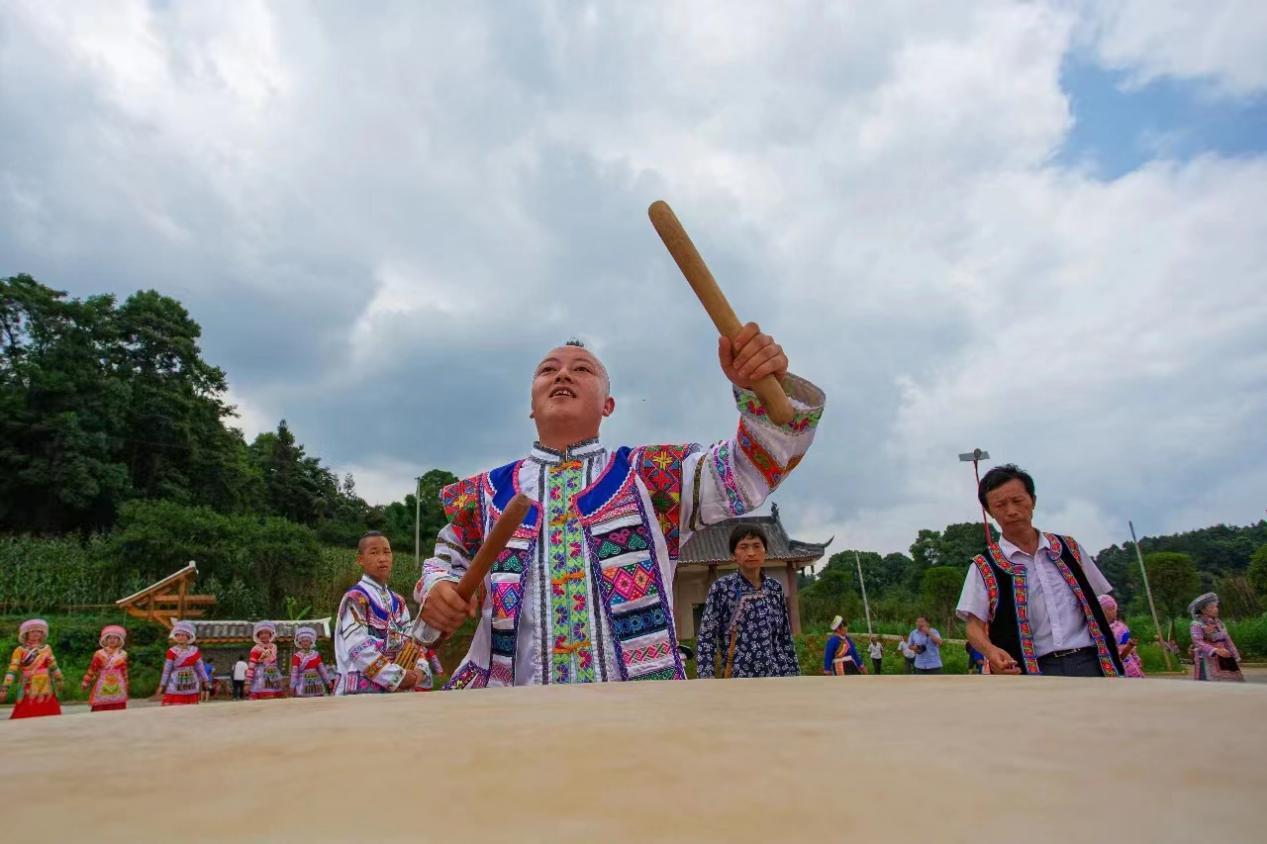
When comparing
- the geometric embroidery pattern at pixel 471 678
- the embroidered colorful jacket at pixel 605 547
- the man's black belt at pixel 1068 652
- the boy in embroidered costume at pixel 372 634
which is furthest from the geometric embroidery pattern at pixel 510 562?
the man's black belt at pixel 1068 652

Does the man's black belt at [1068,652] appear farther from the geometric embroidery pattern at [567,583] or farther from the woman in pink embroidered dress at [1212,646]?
the woman in pink embroidered dress at [1212,646]

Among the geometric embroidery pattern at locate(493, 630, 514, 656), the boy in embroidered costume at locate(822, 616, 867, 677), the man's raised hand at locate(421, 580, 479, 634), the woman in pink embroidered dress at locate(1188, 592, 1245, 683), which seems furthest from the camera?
the boy in embroidered costume at locate(822, 616, 867, 677)

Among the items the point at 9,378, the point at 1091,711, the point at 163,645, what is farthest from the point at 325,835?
the point at 9,378

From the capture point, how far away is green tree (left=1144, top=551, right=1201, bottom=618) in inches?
709

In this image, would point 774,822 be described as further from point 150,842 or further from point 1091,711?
point 1091,711

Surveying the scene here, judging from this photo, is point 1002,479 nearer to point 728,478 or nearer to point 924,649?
point 728,478

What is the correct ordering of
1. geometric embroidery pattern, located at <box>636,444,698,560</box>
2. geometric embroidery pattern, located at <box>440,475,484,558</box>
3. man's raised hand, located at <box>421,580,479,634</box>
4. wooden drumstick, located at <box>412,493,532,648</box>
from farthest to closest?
geometric embroidery pattern, located at <box>440,475,484,558</box> → geometric embroidery pattern, located at <box>636,444,698,560</box> → man's raised hand, located at <box>421,580,479,634</box> → wooden drumstick, located at <box>412,493,532,648</box>

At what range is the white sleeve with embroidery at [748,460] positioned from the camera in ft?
6.38

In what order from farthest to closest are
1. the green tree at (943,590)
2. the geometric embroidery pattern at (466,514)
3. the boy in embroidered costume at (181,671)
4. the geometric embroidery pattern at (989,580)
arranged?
the green tree at (943,590) < the boy in embroidered costume at (181,671) < the geometric embroidery pattern at (989,580) < the geometric embroidery pattern at (466,514)

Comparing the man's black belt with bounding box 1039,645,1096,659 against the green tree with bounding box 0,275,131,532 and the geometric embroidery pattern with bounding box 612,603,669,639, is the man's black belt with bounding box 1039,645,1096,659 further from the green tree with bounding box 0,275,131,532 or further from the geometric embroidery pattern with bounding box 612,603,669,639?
the green tree with bounding box 0,275,131,532

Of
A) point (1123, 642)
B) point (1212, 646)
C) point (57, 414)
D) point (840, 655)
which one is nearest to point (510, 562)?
point (840, 655)

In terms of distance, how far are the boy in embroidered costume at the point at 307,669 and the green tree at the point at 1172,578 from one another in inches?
720

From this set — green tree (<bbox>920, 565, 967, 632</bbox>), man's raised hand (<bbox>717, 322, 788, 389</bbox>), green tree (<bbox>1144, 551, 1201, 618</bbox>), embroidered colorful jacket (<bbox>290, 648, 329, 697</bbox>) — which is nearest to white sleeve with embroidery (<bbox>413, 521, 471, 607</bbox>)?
man's raised hand (<bbox>717, 322, 788, 389</bbox>)

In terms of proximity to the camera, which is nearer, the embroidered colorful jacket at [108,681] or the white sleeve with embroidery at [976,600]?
the white sleeve with embroidery at [976,600]
